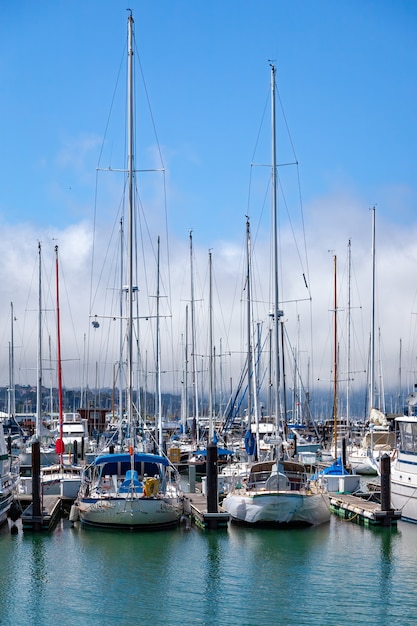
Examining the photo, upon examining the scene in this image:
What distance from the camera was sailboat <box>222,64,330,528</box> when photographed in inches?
1193

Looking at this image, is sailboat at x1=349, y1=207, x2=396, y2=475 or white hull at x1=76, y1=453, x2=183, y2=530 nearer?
white hull at x1=76, y1=453, x2=183, y2=530

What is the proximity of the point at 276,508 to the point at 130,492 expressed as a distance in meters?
5.28

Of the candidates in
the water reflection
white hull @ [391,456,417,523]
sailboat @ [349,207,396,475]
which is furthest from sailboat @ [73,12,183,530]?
sailboat @ [349,207,396,475]

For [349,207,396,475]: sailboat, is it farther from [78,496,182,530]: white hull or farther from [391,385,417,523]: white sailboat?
[78,496,182,530]: white hull

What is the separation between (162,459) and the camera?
32156 mm

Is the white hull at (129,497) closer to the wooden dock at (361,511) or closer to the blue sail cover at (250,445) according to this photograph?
the wooden dock at (361,511)

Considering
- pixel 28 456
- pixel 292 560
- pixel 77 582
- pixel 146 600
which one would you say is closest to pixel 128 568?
pixel 77 582

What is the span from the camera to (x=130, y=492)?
98.5ft

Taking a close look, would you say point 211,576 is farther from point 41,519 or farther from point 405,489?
point 405,489

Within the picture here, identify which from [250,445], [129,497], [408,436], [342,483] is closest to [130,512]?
[129,497]

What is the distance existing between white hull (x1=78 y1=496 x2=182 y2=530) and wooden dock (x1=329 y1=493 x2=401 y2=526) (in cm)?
750

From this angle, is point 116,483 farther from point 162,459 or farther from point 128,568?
point 128,568

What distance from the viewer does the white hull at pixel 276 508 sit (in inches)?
1192

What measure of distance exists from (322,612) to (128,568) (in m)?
6.85
